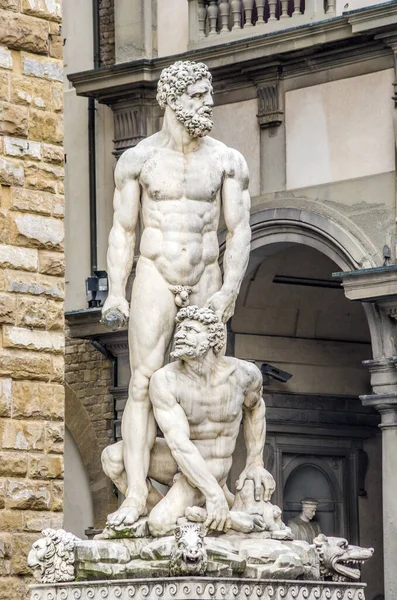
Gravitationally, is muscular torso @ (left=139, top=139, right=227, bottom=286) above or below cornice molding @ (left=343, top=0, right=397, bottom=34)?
below

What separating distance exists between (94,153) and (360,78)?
3.74 metres

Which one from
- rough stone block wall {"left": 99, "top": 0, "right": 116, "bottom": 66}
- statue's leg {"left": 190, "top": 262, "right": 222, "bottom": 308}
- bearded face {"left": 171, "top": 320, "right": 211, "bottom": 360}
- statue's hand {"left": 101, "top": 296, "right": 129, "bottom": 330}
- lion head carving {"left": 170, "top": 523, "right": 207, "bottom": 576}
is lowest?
lion head carving {"left": 170, "top": 523, "right": 207, "bottom": 576}

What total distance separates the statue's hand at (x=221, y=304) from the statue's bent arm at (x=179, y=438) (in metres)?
0.50

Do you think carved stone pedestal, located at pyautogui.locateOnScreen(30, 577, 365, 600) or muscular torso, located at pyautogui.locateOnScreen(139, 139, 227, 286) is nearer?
carved stone pedestal, located at pyautogui.locateOnScreen(30, 577, 365, 600)

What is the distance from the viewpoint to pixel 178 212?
14312 mm

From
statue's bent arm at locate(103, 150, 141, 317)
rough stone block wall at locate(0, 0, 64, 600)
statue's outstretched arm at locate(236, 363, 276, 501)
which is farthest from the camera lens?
rough stone block wall at locate(0, 0, 64, 600)

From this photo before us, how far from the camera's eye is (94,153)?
25328mm

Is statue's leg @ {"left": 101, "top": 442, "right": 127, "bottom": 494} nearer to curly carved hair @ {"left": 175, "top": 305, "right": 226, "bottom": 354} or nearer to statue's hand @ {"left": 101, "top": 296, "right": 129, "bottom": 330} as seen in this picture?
statue's hand @ {"left": 101, "top": 296, "right": 129, "bottom": 330}

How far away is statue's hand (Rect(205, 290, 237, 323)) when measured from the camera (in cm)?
1416

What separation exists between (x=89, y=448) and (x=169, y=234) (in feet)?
36.9

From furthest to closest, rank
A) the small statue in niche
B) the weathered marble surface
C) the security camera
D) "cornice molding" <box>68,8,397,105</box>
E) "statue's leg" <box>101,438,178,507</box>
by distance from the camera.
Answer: the security camera → the small statue in niche → "cornice molding" <box>68,8,397,105</box> → "statue's leg" <box>101,438,178,507</box> → the weathered marble surface

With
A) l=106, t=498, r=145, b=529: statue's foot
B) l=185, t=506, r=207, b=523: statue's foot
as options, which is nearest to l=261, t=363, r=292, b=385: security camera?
l=106, t=498, r=145, b=529: statue's foot

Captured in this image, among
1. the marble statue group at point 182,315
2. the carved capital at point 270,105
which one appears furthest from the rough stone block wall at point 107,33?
the marble statue group at point 182,315

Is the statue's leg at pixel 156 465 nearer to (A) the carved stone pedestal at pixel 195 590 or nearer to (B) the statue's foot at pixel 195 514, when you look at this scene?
(B) the statue's foot at pixel 195 514
